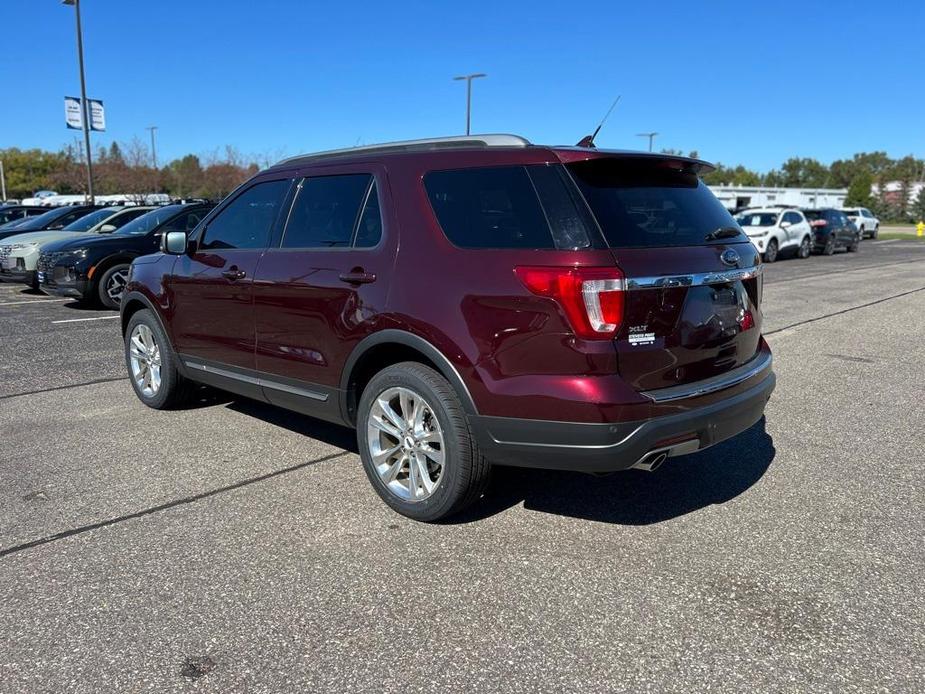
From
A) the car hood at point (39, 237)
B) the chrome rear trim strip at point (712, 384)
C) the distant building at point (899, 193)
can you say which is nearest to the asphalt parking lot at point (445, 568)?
the chrome rear trim strip at point (712, 384)

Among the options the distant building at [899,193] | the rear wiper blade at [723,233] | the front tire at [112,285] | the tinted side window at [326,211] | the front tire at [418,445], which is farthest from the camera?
the distant building at [899,193]

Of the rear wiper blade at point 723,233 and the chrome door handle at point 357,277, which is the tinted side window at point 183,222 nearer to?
the chrome door handle at point 357,277

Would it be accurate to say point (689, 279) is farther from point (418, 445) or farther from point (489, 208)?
point (418, 445)

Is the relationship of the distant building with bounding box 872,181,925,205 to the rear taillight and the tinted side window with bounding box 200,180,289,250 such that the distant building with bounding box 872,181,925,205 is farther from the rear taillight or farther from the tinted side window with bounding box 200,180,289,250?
the rear taillight

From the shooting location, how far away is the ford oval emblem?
3625 millimetres

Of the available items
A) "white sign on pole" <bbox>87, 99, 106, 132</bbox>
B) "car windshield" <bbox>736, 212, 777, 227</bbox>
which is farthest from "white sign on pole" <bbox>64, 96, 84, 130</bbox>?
"car windshield" <bbox>736, 212, 777, 227</bbox>

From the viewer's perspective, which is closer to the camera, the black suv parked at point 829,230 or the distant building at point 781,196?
the black suv parked at point 829,230

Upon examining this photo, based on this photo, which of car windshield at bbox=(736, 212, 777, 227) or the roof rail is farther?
car windshield at bbox=(736, 212, 777, 227)

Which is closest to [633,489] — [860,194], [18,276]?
[18,276]

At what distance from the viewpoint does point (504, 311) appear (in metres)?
3.31

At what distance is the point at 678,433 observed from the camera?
3.31m

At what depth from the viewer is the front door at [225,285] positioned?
4.77 metres

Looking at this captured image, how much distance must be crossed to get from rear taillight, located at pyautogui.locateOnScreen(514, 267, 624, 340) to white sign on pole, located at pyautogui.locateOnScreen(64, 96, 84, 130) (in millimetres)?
26664

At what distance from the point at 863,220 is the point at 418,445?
44.7 metres
